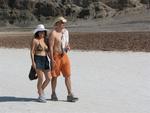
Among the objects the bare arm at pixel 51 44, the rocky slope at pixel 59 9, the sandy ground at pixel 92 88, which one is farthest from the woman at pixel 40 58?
the rocky slope at pixel 59 9

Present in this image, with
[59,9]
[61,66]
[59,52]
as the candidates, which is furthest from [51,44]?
[59,9]

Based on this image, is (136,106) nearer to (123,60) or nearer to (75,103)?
(75,103)

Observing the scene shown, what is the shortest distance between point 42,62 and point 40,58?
10 cm

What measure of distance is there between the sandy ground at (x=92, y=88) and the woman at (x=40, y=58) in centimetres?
44

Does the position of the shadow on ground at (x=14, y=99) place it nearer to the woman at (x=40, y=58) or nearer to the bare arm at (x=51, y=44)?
the woman at (x=40, y=58)

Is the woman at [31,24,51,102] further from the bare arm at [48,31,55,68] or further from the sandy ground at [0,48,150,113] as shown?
the sandy ground at [0,48,150,113]

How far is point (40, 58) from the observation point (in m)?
12.8

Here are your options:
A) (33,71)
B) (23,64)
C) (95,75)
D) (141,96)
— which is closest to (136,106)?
(141,96)

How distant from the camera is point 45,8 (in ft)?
259

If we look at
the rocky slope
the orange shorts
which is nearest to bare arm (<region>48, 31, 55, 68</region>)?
the orange shorts

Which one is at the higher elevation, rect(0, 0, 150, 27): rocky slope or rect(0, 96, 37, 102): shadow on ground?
rect(0, 96, 37, 102): shadow on ground

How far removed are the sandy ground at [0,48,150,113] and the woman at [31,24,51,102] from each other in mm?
444

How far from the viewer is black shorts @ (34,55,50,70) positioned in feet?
41.6

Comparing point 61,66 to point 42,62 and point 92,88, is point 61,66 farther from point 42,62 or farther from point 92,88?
point 92,88
